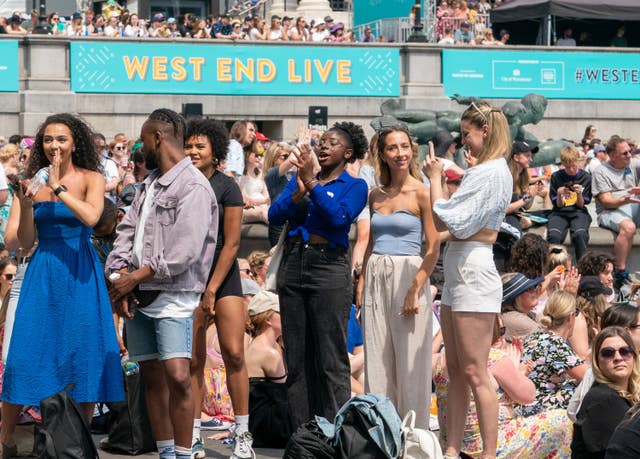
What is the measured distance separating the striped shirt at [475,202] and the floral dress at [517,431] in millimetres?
887

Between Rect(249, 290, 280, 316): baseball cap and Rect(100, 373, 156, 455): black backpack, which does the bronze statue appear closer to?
Rect(249, 290, 280, 316): baseball cap

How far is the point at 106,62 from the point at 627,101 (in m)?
12.4

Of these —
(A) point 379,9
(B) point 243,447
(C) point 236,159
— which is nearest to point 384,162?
(B) point 243,447

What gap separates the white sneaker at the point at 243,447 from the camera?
7.40 metres

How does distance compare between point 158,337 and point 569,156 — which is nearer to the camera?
point 158,337

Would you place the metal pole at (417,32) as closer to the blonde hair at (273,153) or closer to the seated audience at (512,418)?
the blonde hair at (273,153)

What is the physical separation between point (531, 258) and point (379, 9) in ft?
82.4

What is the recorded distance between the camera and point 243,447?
742 cm

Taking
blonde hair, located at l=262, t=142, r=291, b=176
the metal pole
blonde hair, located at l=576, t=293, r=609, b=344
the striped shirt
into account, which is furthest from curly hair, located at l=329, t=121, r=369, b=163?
the metal pole

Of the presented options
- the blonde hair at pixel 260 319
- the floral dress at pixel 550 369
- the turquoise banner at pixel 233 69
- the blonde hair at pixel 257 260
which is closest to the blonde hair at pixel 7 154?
the blonde hair at pixel 257 260

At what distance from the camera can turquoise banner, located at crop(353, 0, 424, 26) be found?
33.7 metres

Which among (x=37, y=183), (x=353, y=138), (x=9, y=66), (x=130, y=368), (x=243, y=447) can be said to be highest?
(x=9, y=66)

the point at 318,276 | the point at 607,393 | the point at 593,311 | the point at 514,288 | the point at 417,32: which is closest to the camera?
the point at 607,393

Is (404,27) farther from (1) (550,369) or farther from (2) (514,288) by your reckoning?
(1) (550,369)
